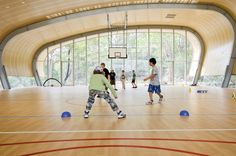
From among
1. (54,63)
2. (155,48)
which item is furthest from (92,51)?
(155,48)

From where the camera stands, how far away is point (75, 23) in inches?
1328

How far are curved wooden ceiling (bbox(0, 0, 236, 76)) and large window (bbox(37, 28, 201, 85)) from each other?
2363 millimetres

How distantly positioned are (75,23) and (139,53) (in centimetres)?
1049

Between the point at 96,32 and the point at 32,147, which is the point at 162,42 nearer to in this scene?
the point at 96,32

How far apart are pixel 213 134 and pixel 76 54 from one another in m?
36.8

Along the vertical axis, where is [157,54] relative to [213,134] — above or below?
above

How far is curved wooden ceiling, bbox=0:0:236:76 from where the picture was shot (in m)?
25.0

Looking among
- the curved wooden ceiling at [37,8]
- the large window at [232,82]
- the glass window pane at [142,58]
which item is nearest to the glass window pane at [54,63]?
the glass window pane at [142,58]

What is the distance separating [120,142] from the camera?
16.5 feet

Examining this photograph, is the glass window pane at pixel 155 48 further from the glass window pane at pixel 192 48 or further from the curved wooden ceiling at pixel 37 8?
the curved wooden ceiling at pixel 37 8

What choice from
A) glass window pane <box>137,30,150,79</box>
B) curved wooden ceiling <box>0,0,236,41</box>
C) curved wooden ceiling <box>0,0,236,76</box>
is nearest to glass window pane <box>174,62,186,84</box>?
curved wooden ceiling <box>0,0,236,76</box>

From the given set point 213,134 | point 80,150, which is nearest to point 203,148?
point 213,134

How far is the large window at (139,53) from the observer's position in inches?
1587

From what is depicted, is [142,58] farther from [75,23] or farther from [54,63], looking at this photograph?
[54,63]
